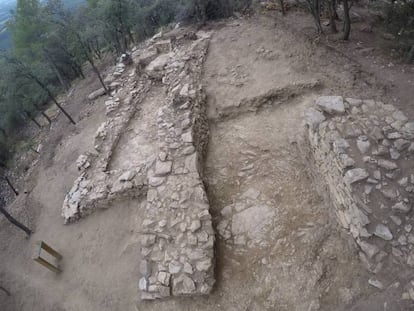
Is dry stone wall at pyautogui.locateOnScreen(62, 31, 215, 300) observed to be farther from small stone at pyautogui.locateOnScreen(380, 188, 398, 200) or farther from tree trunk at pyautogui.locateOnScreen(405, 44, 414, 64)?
tree trunk at pyautogui.locateOnScreen(405, 44, 414, 64)

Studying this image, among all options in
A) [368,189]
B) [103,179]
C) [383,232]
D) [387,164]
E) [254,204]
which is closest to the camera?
[383,232]

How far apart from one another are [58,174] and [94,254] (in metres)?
5.25

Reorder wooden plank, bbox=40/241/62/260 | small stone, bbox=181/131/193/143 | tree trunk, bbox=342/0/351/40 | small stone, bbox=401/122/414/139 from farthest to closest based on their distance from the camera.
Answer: tree trunk, bbox=342/0/351/40, small stone, bbox=181/131/193/143, wooden plank, bbox=40/241/62/260, small stone, bbox=401/122/414/139

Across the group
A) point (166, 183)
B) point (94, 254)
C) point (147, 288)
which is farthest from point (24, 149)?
point (147, 288)

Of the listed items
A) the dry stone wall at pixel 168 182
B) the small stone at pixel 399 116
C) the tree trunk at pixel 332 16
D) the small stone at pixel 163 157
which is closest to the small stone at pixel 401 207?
the small stone at pixel 399 116

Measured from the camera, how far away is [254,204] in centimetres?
696

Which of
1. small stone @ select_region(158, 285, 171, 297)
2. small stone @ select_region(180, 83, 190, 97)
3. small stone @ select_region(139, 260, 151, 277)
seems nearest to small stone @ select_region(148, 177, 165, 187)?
small stone @ select_region(139, 260, 151, 277)

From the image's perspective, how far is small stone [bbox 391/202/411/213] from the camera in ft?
15.6

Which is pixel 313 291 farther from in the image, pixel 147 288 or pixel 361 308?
pixel 147 288

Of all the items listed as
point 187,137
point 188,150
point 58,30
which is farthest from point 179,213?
point 58,30

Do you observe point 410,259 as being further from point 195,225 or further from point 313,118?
point 195,225

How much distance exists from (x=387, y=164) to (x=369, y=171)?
0.36 m

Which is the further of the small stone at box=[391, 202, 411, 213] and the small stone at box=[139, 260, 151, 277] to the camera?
the small stone at box=[139, 260, 151, 277]

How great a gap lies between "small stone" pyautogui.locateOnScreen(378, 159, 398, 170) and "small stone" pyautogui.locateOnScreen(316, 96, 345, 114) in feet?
Result: 4.90
